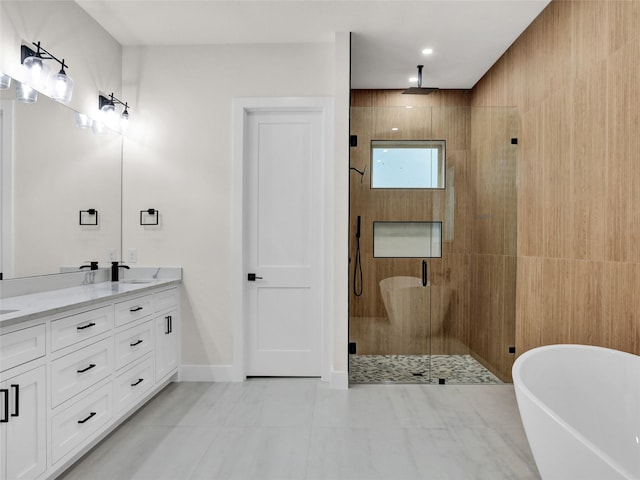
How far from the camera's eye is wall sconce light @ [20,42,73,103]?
2457 mm

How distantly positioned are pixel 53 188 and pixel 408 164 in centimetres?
267

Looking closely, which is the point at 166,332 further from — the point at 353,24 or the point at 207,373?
the point at 353,24

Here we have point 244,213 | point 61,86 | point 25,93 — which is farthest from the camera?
point 244,213

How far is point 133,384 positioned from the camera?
2.71m

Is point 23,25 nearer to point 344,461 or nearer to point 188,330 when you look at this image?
point 188,330

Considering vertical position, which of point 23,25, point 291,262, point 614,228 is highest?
point 23,25

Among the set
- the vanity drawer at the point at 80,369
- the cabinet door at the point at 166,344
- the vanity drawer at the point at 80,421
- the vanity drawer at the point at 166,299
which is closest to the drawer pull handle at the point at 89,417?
the vanity drawer at the point at 80,421

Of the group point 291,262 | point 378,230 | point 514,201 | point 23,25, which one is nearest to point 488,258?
point 514,201

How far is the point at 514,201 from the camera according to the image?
11.0ft

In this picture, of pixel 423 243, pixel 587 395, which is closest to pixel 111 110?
pixel 423 243

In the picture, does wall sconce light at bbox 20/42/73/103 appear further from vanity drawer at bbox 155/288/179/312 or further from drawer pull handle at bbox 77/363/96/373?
drawer pull handle at bbox 77/363/96/373

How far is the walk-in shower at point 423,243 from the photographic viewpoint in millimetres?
3424

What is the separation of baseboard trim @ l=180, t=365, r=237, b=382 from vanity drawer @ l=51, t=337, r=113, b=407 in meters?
1.14

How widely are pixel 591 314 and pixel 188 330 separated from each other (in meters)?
3.04
